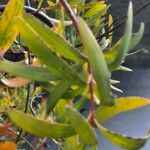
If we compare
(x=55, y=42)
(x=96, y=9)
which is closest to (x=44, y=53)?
(x=55, y=42)

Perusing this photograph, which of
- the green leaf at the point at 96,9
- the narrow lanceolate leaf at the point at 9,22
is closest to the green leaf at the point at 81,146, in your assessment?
the narrow lanceolate leaf at the point at 9,22

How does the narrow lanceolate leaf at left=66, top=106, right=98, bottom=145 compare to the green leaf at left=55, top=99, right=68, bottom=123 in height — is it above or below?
above

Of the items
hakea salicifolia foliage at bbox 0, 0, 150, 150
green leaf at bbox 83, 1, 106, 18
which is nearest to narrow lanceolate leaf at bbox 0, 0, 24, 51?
hakea salicifolia foliage at bbox 0, 0, 150, 150

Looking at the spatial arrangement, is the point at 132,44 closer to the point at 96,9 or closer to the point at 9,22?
the point at 9,22

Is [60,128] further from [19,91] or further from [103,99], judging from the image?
[19,91]

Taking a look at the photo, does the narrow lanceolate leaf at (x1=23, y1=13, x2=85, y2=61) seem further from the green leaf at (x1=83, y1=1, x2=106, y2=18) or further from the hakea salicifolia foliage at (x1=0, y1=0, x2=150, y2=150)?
the green leaf at (x1=83, y1=1, x2=106, y2=18)

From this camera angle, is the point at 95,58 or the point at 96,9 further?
the point at 96,9

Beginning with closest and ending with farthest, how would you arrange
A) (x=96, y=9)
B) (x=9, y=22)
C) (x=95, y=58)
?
(x=95, y=58)
(x=9, y=22)
(x=96, y=9)
